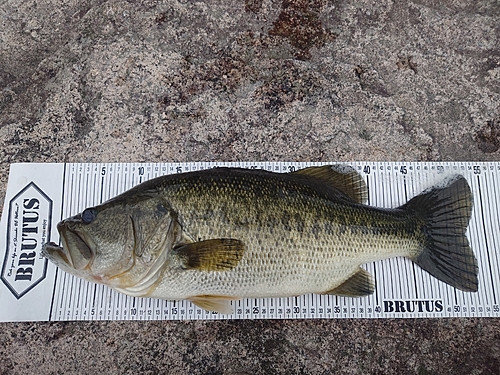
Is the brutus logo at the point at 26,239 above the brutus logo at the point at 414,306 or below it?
above

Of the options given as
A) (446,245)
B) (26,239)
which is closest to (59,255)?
(26,239)

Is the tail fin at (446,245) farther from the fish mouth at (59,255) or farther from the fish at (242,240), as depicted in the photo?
the fish mouth at (59,255)

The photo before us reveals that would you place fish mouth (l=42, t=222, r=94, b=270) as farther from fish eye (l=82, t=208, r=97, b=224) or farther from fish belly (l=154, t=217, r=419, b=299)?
fish belly (l=154, t=217, r=419, b=299)

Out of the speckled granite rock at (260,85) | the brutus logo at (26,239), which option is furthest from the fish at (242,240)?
the brutus logo at (26,239)

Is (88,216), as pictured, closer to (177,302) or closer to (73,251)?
(73,251)

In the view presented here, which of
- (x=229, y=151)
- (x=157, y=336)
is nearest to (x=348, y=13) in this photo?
(x=229, y=151)
